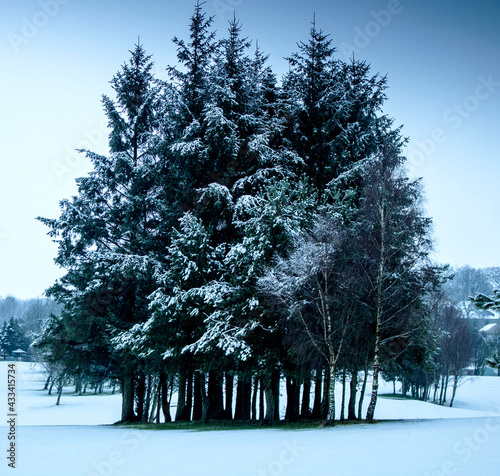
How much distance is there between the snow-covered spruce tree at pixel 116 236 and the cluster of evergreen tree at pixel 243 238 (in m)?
0.08

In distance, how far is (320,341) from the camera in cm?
1717

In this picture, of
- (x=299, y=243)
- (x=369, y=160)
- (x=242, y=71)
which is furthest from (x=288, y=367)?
(x=242, y=71)

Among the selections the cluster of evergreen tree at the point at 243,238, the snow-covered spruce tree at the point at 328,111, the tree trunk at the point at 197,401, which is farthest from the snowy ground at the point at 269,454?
the snow-covered spruce tree at the point at 328,111

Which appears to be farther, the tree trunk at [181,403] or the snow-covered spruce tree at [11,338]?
the snow-covered spruce tree at [11,338]

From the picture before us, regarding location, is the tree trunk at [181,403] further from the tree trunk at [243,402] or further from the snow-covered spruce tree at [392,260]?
the snow-covered spruce tree at [392,260]

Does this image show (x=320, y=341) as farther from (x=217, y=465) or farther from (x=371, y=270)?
(x=217, y=465)

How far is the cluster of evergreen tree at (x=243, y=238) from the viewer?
17.6 metres

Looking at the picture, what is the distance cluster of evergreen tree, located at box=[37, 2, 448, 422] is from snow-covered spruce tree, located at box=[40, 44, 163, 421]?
0.08m

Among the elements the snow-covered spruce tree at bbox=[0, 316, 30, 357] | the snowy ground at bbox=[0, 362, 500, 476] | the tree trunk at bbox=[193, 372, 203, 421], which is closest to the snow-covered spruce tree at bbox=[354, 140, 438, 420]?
the snowy ground at bbox=[0, 362, 500, 476]

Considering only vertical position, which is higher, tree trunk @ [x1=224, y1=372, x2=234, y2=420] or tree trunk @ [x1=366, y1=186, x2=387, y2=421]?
tree trunk @ [x1=366, y1=186, x2=387, y2=421]

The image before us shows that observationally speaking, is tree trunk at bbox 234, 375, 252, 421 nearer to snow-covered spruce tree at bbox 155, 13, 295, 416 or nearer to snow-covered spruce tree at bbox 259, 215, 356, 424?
snow-covered spruce tree at bbox 155, 13, 295, 416

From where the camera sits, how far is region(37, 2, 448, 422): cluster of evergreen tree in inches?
693

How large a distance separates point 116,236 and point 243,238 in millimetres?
8071

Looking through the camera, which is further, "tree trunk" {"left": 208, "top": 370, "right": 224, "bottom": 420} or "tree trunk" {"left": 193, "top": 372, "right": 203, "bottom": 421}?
"tree trunk" {"left": 193, "top": 372, "right": 203, "bottom": 421}
